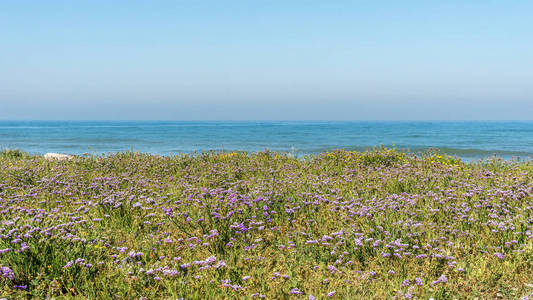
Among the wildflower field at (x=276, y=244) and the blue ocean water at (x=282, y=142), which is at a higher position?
the wildflower field at (x=276, y=244)

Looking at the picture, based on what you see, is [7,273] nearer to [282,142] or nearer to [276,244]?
[276,244]

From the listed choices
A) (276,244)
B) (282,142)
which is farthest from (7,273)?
(282,142)

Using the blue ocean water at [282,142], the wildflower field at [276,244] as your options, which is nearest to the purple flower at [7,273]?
the wildflower field at [276,244]

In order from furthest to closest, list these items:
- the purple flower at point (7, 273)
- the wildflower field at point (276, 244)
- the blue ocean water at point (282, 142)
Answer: the blue ocean water at point (282, 142) → the wildflower field at point (276, 244) → the purple flower at point (7, 273)

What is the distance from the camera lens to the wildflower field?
13.7 ft

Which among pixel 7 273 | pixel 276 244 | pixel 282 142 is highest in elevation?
pixel 7 273

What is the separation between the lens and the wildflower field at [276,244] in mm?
4172

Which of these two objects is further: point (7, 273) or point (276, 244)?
point (276, 244)

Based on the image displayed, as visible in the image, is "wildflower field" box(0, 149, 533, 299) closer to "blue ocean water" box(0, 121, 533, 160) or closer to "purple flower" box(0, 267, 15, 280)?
"purple flower" box(0, 267, 15, 280)

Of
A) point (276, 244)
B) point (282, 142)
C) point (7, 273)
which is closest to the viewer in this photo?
point (7, 273)

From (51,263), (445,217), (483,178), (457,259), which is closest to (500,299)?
(457,259)

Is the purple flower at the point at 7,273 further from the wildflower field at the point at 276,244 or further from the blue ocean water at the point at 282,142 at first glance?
the blue ocean water at the point at 282,142

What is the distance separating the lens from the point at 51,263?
4.47 m

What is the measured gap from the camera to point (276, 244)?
5.56 m
